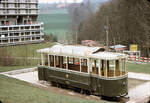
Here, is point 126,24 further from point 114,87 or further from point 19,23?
point 114,87

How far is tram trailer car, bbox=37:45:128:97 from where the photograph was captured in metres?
12.1

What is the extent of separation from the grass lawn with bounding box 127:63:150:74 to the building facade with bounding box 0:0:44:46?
945 inches

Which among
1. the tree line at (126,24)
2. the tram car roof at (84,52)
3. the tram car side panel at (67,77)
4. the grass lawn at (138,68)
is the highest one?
the tree line at (126,24)

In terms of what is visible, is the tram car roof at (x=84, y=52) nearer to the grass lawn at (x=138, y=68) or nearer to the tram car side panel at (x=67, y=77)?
the tram car side panel at (x=67, y=77)

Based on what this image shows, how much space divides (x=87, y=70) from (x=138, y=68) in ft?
26.9

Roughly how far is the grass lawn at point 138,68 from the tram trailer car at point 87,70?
6.16m

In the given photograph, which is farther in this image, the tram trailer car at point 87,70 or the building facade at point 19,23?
the building facade at point 19,23

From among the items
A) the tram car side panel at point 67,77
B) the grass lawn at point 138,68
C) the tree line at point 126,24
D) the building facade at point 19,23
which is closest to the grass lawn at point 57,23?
the tree line at point 126,24

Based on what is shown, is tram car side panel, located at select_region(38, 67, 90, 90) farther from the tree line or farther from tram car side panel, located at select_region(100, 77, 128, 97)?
the tree line

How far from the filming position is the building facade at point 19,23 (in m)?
40.4

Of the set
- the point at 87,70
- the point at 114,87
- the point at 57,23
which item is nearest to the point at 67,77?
the point at 87,70

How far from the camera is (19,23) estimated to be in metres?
44.1

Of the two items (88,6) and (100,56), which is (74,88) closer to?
(100,56)

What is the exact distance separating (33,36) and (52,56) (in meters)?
30.0
